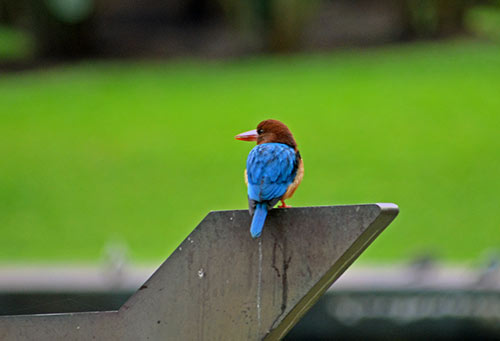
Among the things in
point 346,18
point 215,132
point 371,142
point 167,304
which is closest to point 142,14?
point 346,18

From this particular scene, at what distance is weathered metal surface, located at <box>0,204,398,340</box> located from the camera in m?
2.89

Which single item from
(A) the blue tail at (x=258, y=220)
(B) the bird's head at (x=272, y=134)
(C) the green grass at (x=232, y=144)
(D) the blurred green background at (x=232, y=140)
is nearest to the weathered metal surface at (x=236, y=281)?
(A) the blue tail at (x=258, y=220)

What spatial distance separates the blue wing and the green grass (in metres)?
7.26

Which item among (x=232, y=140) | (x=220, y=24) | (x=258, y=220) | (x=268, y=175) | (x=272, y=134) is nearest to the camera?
(x=258, y=220)

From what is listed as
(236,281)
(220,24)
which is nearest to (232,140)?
(220,24)

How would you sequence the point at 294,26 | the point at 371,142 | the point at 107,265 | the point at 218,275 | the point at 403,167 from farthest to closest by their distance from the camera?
the point at 294,26, the point at 371,142, the point at 403,167, the point at 107,265, the point at 218,275

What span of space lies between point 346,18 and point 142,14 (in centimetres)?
483

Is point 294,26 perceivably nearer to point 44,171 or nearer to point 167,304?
point 44,171

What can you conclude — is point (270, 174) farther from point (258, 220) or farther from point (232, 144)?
point (232, 144)

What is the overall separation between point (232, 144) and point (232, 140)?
0.25 ft

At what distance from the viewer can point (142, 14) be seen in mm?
22312

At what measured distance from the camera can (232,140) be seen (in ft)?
50.9

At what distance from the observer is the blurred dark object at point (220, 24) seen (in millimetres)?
18750

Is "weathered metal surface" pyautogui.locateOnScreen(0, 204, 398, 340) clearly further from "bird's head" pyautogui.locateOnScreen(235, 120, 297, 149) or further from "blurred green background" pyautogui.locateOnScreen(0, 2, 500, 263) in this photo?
"blurred green background" pyautogui.locateOnScreen(0, 2, 500, 263)
